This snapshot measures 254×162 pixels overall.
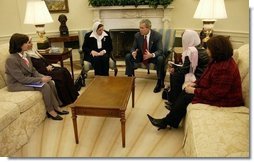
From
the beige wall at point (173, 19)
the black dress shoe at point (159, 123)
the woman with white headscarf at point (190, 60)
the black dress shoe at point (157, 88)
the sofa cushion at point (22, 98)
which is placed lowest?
the black dress shoe at point (159, 123)

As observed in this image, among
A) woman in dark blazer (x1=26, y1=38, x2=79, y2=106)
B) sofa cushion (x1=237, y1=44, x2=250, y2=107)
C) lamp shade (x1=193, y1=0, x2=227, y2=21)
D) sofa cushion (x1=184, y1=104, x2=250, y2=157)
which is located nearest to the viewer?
sofa cushion (x1=184, y1=104, x2=250, y2=157)

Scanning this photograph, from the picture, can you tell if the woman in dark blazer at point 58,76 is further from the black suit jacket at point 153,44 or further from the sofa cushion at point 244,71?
the sofa cushion at point 244,71

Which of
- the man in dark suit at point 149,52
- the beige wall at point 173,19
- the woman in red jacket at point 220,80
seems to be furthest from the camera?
the beige wall at point 173,19

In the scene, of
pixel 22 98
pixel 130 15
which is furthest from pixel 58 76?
pixel 130 15

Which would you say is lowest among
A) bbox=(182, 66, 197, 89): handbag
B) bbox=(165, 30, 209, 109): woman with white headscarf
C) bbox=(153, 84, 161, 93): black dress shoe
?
bbox=(153, 84, 161, 93): black dress shoe

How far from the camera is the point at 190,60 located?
2.69 metres

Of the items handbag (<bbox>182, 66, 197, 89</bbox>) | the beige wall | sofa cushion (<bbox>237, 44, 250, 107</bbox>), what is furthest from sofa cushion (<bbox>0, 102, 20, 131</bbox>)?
the beige wall

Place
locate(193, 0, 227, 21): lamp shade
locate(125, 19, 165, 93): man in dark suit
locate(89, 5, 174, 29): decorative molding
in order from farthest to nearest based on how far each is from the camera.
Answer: locate(89, 5, 174, 29): decorative molding
locate(125, 19, 165, 93): man in dark suit
locate(193, 0, 227, 21): lamp shade

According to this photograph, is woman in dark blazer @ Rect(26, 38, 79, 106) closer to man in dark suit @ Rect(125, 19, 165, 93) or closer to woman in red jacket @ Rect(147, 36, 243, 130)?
man in dark suit @ Rect(125, 19, 165, 93)

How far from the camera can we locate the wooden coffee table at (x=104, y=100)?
2.30m

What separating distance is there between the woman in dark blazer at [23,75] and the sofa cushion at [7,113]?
0.37 metres

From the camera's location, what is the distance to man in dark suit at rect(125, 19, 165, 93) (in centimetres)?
367

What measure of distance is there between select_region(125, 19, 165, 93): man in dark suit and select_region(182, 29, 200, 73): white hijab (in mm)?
868

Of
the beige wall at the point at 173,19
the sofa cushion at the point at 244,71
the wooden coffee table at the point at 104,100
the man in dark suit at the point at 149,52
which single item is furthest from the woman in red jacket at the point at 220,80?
the beige wall at the point at 173,19
